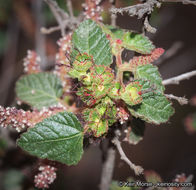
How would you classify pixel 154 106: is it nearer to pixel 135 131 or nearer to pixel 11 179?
pixel 135 131

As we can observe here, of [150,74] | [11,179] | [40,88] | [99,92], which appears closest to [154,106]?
[150,74]

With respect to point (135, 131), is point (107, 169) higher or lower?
lower

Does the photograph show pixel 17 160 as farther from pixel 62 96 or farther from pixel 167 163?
pixel 167 163

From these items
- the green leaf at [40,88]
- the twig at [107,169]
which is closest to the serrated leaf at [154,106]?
the twig at [107,169]

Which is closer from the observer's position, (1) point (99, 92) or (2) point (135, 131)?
(1) point (99, 92)

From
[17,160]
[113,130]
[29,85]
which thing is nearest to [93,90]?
[113,130]
